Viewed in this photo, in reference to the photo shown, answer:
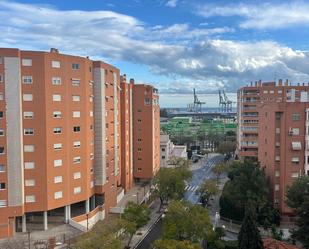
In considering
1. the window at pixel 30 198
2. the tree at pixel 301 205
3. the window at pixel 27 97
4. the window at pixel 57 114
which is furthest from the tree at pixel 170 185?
the window at pixel 27 97

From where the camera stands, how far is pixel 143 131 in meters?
57.3

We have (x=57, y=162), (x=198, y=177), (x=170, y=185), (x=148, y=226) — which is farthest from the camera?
(x=198, y=177)

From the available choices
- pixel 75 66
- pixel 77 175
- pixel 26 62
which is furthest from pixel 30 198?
pixel 75 66

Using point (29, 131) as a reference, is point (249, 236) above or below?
below

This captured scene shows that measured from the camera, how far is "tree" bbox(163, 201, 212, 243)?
28.4 meters

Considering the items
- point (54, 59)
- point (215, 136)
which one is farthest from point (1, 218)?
point (215, 136)

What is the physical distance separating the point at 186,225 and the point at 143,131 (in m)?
29.7

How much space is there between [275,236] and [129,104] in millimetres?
28603

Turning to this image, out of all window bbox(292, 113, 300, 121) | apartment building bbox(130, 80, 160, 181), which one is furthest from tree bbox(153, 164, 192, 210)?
window bbox(292, 113, 300, 121)

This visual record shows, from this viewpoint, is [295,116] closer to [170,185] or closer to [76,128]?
[170,185]

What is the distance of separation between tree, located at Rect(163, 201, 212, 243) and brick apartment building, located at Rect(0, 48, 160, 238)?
1081cm

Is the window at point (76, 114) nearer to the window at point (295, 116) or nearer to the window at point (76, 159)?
the window at point (76, 159)

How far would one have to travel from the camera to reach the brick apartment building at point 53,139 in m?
32.8

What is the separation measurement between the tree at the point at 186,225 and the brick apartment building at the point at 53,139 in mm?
10810
